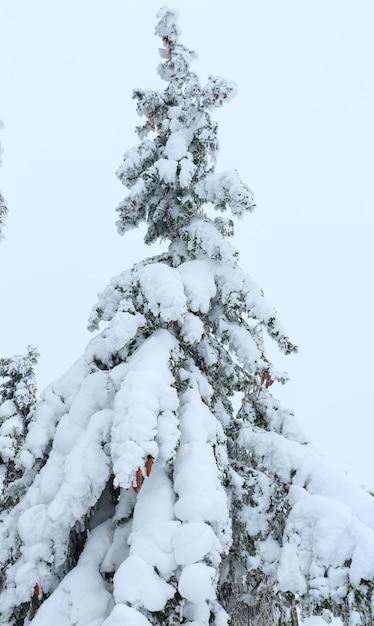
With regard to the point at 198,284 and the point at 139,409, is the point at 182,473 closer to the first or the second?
the point at 139,409

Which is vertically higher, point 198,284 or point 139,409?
point 198,284

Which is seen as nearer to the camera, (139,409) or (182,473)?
(139,409)

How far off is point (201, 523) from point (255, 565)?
1.85m

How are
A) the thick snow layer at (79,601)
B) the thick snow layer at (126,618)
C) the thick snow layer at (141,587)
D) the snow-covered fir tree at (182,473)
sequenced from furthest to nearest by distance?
the thick snow layer at (79,601)
the snow-covered fir tree at (182,473)
the thick snow layer at (141,587)
the thick snow layer at (126,618)

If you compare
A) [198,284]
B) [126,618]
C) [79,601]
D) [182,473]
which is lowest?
[79,601]

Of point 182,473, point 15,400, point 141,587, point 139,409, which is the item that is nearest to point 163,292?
point 139,409

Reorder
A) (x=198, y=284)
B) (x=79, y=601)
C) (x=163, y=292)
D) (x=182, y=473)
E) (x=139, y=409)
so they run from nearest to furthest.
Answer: (x=79, y=601), (x=139, y=409), (x=182, y=473), (x=163, y=292), (x=198, y=284)

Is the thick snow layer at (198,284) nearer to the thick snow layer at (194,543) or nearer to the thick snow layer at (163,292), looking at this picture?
the thick snow layer at (163,292)

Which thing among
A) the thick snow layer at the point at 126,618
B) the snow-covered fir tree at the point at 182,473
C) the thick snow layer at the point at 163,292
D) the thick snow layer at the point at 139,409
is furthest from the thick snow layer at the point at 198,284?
the thick snow layer at the point at 126,618

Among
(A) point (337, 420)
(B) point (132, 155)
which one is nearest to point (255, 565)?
Answer: (B) point (132, 155)

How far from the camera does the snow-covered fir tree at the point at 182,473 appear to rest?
391 cm

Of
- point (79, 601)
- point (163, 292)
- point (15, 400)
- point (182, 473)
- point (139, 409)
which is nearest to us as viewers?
point (79, 601)

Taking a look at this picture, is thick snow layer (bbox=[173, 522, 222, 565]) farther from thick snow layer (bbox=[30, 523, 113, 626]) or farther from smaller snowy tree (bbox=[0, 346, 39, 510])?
smaller snowy tree (bbox=[0, 346, 39, 510])

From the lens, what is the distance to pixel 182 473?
4504 mm
